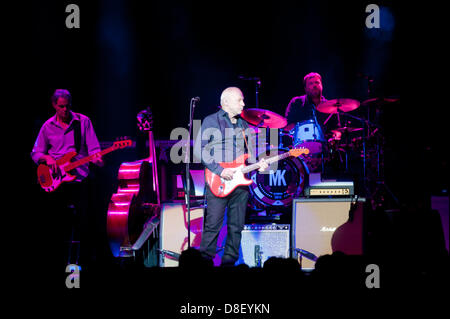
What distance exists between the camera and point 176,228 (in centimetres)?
517

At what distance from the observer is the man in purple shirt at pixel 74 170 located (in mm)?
5059

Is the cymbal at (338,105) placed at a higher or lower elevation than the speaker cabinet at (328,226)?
higher

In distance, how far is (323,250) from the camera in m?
4.77

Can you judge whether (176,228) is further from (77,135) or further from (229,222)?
(77,135)

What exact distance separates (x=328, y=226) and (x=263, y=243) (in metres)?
0.81

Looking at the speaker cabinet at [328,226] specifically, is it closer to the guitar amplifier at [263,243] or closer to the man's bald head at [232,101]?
the guitar amplifier at [263,243]

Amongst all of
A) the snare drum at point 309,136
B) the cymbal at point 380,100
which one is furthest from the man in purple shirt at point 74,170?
the cymbal at point 380,100

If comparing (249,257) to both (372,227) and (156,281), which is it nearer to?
(372,227)

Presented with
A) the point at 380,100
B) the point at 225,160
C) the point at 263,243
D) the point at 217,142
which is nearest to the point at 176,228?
the point at 263,243

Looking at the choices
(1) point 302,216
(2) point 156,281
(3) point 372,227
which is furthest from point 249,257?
(2) point 156,281

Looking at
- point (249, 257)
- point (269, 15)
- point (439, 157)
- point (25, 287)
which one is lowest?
point (249, 257)

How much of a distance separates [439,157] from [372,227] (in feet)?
3.80

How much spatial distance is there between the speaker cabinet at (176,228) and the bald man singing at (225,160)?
687 mm

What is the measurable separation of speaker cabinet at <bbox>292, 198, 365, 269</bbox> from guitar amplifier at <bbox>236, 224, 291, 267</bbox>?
144 millimetres
